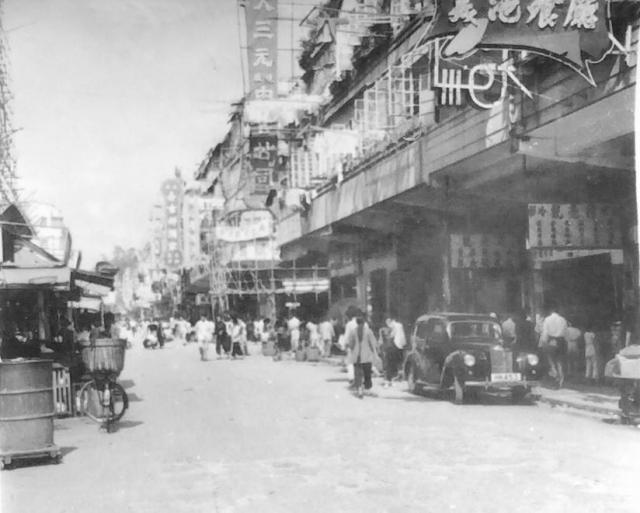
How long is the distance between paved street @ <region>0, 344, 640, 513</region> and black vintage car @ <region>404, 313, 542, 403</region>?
47cm

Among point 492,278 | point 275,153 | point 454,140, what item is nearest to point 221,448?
point 454,140

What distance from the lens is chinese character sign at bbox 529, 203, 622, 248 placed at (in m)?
13.6

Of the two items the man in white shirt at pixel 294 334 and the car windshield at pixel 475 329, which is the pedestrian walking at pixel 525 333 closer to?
the car windshield at pixel 475 329

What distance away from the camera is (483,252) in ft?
61.5

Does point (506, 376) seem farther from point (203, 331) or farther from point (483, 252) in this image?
point (203, 331)

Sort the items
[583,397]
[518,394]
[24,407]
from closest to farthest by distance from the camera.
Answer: [24,407]
[583,397]
[518,394]

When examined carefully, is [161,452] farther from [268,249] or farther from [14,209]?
[268,249]

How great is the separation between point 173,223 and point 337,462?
48.5m

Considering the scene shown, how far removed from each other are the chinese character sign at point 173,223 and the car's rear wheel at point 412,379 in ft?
132

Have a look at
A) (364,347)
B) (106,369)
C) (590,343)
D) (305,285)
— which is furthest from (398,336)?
(305,285)

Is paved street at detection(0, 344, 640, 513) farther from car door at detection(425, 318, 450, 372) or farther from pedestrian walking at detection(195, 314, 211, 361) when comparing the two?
pedestrian walking at detection(195, 314, 211, 361)

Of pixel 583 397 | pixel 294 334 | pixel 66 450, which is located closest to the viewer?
pixel 66 450

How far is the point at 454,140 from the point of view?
16.2 metres

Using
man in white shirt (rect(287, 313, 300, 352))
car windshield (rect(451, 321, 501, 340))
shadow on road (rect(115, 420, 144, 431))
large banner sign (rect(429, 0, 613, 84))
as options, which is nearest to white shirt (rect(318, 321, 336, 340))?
man in white shirt (rect(287, 313, 300, 352))
